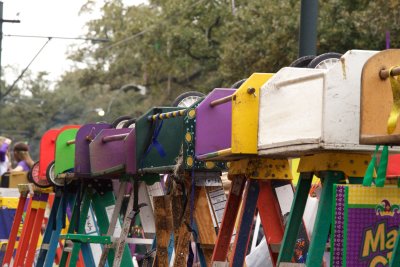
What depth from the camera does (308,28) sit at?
→ 9.73m

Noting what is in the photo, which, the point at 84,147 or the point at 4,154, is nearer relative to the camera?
the point at 84,147

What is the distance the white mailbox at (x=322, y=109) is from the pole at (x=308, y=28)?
423cm

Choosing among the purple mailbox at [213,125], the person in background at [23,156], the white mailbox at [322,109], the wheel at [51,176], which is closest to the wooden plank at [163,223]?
the purple mailbox at [213,125]

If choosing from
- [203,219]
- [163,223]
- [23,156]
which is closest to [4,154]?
[23,156]

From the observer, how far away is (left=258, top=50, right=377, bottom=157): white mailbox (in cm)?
496

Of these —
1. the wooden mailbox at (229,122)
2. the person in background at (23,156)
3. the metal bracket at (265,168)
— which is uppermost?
the person in background at (23,156)

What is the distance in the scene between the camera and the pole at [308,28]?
9671mm

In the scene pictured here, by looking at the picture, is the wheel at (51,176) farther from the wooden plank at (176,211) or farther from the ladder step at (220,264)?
the ladder step at (220,264)

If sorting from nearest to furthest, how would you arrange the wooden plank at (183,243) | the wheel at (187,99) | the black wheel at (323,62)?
the black wheel at (323,62) < the wooden plank at (183,243) < the wheel at (187,99)

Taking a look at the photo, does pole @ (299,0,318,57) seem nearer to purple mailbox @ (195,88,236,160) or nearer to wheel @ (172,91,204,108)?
wheel @ (172,91,204,108)

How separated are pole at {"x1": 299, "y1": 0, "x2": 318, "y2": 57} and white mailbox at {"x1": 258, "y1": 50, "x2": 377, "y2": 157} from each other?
4.23 meters

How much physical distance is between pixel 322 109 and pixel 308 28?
15.9 feet

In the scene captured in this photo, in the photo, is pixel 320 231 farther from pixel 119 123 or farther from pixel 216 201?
pixel 119 123

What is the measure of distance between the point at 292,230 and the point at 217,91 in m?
1.30
